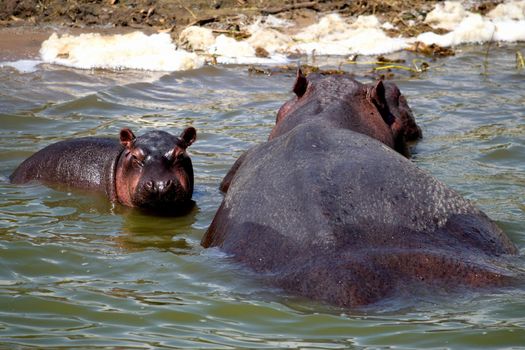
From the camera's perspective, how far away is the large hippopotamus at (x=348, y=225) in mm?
5117

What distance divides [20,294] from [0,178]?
3806 mm

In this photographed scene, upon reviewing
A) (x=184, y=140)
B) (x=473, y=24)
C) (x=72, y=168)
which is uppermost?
A: (x=473, y=24)

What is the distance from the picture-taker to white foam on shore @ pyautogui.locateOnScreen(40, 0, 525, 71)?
13922mm

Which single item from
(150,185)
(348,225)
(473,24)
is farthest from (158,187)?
(473,24)

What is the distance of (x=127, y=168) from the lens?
865cm

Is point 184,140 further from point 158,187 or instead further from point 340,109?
point 340,109

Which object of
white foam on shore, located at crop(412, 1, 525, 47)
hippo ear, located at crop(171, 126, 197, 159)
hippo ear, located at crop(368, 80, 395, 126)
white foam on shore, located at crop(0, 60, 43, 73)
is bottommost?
hippo ear, located at crop(171, 126, 197, 159)

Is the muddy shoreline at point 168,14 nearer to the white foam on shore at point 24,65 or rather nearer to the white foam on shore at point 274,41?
the white foam on shore at point 274,41

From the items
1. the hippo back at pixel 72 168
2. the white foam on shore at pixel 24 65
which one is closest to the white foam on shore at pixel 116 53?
the white foam on shore at pixel 24 65

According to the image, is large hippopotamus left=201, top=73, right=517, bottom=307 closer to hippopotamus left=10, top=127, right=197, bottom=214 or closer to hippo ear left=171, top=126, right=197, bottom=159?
hippopotamus left=10, top=127, right=197, bottom=214

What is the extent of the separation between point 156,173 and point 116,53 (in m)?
6.04

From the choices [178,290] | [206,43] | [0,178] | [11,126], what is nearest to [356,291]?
[178,290]

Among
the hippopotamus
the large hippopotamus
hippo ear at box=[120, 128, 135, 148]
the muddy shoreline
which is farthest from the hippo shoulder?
the muddy shoreline

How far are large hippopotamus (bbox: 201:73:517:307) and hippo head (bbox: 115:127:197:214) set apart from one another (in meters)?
1.65
